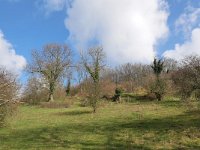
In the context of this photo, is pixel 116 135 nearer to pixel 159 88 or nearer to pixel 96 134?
pixel 96 134

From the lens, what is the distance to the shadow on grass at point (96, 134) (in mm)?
19641

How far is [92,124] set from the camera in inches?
1102

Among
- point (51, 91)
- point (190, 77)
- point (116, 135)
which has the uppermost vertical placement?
point (51, 91)

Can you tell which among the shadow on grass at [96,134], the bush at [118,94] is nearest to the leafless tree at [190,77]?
the shadow on grass at [96,134]

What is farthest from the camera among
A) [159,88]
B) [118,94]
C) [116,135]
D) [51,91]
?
[51,91]

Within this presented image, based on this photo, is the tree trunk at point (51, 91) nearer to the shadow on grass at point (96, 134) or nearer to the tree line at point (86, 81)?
the tree line at point (86, 81)

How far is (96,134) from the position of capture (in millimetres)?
23016

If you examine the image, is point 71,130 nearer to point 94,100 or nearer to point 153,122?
point 153,122

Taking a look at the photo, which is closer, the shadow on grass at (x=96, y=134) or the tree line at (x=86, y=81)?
the shadow on grass at (x=96, y=134)

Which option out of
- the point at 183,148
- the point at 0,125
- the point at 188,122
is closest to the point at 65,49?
the point at 0,125

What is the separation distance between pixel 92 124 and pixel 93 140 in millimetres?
7097

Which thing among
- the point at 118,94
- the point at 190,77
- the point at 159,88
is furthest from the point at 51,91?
the point at 190,77

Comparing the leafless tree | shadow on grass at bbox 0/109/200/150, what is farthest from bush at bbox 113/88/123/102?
the leafless tree

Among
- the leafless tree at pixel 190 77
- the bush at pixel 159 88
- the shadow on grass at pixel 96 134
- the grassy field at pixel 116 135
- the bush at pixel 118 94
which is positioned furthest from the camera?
the bush at pixel 118 94
